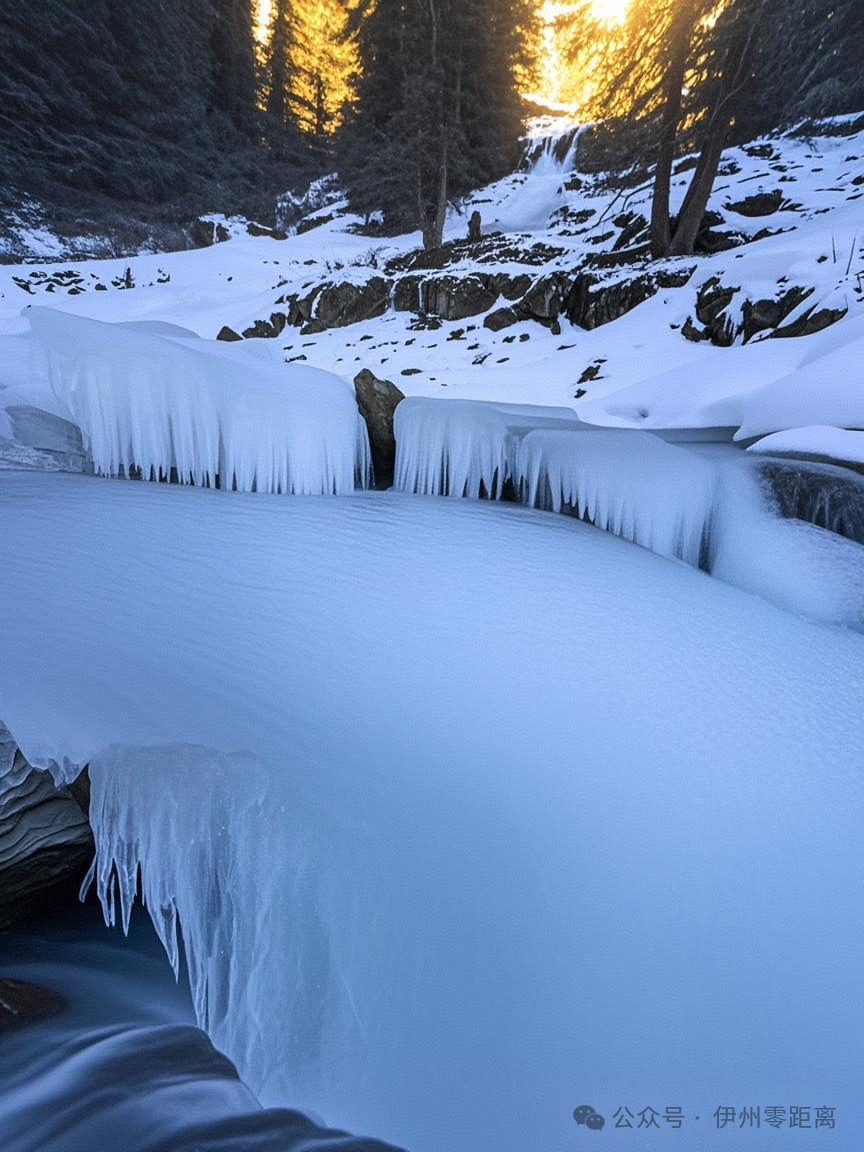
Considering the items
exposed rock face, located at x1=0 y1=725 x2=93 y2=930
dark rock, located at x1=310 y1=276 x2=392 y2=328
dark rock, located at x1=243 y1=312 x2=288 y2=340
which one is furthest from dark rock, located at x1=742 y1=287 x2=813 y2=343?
dark rock, located at x1=243 y1=312 x2=288 y2=340

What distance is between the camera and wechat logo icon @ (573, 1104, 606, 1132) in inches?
41.3

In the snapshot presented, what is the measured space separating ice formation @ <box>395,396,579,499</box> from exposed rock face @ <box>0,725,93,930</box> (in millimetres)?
3953

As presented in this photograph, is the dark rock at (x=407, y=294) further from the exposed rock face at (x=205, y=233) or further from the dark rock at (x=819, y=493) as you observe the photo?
the exposed rock face at (x=205, y=233)

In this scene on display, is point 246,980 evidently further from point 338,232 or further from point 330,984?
point 338,232

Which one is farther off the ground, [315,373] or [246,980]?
[315,373]

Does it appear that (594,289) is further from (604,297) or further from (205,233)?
(205,233)

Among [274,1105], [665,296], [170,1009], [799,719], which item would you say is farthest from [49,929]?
[665,296]

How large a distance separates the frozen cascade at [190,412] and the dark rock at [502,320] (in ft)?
21.0

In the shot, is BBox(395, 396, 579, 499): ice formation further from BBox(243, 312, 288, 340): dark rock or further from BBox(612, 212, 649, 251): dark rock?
BBox(243, 312, 288, 340): dark rock

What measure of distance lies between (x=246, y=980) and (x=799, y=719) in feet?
6.36

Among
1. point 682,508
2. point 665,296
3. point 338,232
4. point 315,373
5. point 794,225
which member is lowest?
point 682,508

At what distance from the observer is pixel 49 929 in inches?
63.2

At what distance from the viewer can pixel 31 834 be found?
144 centimetres

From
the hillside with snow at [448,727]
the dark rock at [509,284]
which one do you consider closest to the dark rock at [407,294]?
the dark rock at [509,284]
